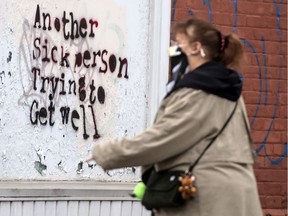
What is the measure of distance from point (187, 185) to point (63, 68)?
2630mm

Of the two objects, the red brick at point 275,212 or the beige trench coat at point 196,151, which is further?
the red brick at point 275,212

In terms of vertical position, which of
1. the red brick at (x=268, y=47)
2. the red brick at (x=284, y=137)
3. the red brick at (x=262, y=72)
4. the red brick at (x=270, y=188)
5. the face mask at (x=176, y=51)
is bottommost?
the red brick at (x=270, y=188)

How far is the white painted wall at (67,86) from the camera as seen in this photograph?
6.99 metres

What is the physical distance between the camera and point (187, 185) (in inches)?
187

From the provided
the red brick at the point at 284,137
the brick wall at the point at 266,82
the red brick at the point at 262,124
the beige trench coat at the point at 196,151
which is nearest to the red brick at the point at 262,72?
the brick wall at the point at 266,82

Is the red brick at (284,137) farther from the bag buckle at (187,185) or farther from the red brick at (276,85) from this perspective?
the bag buckle at (187,185)

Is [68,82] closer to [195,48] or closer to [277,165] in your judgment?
[277,165]

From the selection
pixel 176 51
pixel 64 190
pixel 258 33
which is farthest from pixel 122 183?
pixel 176 51

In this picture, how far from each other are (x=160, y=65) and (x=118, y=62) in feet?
1.06

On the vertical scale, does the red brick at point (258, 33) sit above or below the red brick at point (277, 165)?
above

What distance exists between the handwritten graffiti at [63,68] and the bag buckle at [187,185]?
251cm

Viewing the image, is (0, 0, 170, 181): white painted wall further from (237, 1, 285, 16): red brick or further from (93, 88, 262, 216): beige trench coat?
(93, 88, 262, 216): beige trench coat

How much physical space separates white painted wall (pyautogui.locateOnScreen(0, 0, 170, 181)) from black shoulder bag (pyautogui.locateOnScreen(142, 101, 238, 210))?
7.54 feet

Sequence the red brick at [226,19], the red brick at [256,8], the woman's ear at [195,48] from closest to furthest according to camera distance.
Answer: the woman's ear at [195,48]
the red brick at [226,19]
the red brick at [256,8]
